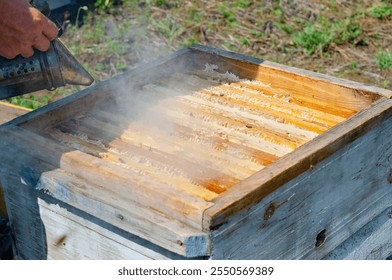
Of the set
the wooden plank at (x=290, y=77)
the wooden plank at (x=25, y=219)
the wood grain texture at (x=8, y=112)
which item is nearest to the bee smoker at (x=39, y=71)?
the wooden plank at (x=25, y=219)

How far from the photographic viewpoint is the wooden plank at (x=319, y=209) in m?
2.05

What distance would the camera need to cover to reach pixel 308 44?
5.36 metres

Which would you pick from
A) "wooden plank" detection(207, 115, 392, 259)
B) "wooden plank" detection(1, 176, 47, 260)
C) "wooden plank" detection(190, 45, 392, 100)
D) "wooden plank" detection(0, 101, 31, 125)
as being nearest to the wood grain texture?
"wooden plank" detection(0, 101, 31, 125)

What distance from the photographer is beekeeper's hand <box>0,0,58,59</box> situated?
2336 millimetres

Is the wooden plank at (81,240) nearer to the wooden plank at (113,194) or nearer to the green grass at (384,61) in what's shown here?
the wooden plank at (113,194)

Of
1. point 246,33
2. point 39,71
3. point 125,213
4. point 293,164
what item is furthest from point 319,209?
point 246,33

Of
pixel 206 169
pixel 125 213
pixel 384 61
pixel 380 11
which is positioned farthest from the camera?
pixel 380 11

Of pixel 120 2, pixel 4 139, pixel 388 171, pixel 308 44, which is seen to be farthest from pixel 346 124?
pixel 120 2

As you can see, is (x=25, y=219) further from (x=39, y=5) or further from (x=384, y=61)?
(x=384, y=61)

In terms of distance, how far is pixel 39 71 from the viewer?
2.54 metres

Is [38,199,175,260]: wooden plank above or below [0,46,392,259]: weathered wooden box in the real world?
below

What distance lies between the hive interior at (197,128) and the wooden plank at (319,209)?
153 mm

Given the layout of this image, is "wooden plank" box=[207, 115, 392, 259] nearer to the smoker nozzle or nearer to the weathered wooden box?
the weathered wooden box

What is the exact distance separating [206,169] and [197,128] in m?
0.37
